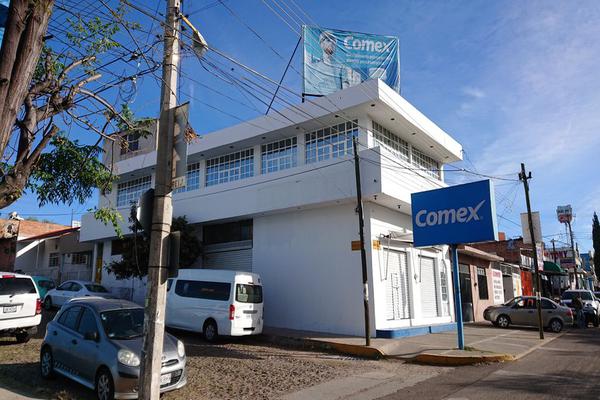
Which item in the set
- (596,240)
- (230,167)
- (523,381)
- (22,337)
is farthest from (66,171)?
(596,240)

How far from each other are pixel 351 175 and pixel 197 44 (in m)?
9.00

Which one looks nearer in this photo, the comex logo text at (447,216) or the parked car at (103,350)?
the parked car at (103,350)

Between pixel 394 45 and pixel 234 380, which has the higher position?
pixel 394 45

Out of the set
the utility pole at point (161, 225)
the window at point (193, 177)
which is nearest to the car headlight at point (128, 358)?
the utility pole at point (161, 225)

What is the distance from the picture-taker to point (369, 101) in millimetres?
17000

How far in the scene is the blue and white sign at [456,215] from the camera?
13.1m

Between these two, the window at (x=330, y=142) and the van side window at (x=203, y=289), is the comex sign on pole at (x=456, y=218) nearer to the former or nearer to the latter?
the window at (x=330, y=142)

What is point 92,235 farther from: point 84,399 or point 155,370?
point 155,370

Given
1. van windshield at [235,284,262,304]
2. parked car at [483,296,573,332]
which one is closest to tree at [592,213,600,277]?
parked car at [483,296,573,332]

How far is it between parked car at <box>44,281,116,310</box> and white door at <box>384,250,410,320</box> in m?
12.2

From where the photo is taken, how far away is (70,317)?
9.11 m

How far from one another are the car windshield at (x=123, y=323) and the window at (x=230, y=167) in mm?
12701

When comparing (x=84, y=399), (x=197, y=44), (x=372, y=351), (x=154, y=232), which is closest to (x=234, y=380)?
(x=84, y=399)

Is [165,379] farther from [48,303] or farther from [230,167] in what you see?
[48,303]
